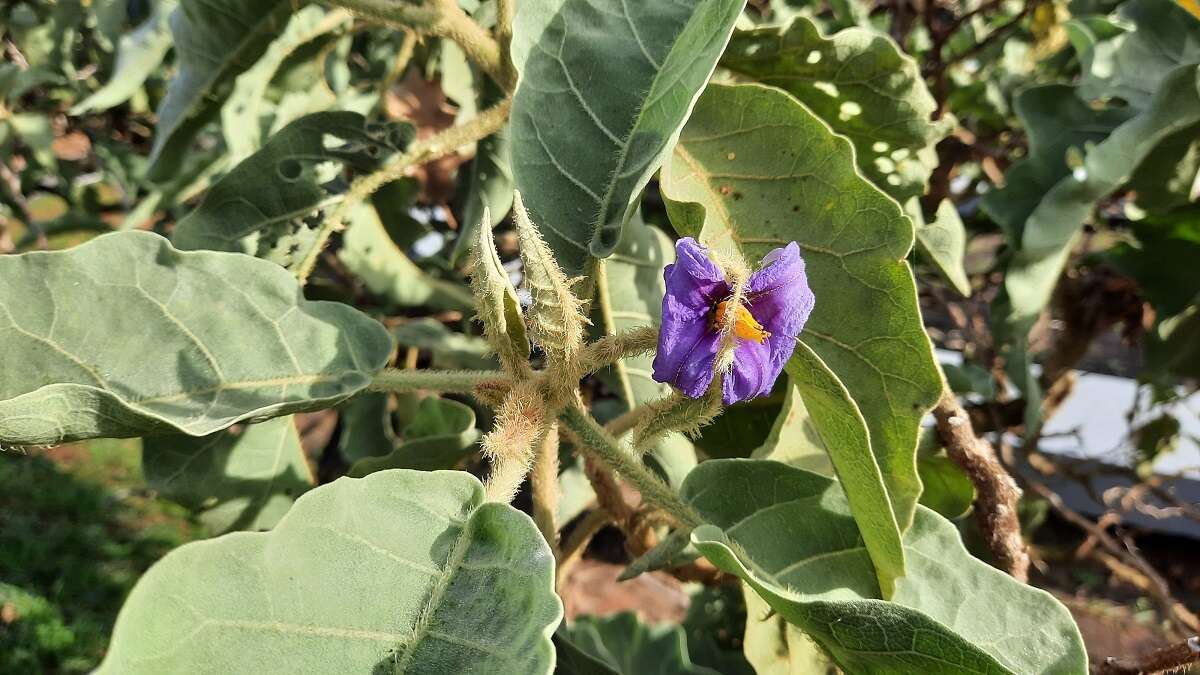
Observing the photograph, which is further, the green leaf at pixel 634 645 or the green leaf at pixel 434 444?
the green leaf at pixel 634 645

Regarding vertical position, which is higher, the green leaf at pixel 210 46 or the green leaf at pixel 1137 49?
the green leaf at pixel 210 46

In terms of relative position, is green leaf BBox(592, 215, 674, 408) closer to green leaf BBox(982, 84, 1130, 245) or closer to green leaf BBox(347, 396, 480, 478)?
green leaf BBox(347, 396, 480, 478)

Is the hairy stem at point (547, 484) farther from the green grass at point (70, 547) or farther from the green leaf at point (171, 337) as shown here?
the green grass at point (70, 547)

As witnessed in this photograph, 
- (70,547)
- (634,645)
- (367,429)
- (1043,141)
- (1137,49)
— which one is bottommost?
(70,547)

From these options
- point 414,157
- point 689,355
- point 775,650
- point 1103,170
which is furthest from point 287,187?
point 1103,170

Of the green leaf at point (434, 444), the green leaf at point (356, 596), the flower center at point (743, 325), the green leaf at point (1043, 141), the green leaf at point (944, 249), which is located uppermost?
the flower center at point (743, 325)

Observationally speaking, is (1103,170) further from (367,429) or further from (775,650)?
(367,429)

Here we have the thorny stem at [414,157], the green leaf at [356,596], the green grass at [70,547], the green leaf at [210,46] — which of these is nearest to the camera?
the green leaf at [356,596]

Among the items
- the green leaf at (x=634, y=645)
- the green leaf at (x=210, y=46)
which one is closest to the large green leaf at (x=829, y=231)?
the green leaf at (x=634, y=645)
